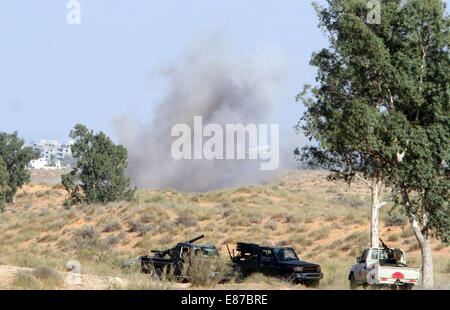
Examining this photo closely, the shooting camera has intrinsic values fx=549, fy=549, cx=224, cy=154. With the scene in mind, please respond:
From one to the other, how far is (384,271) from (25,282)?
9962mm

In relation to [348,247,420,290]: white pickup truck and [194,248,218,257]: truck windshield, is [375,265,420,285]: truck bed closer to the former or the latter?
[348,247,420,290]: white pickup truck

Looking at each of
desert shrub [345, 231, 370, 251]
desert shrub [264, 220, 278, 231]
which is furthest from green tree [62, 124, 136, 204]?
desert shrub [345, 231, 370, 251]

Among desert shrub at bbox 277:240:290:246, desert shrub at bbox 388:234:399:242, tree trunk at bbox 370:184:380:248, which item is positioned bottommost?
desert shrub at bbox 277:240:290:246

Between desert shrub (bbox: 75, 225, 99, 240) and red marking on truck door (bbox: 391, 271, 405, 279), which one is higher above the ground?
red marking on truck door (bbox: 391, 271, 405, 279)

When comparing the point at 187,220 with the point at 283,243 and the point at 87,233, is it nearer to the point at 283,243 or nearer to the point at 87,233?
the point at 87,233

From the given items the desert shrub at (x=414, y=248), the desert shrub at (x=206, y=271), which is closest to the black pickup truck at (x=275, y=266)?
the desert shrub at (x=206, y=271)

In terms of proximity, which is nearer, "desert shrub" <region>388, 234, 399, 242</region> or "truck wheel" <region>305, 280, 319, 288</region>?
"truck wheel" <region>305, 280, 319, 288</region>

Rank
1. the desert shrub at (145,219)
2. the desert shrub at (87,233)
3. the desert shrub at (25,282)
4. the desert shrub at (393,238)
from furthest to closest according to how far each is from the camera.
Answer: the desert shrub at (145,219) → the desert shrub at (87,233) → the desert shrub at (393,238) → the desert shrub at (25,282)

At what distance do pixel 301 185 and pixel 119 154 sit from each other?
31696mm

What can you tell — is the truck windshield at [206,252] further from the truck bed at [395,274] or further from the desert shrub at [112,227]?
the desert shrub at [112,227]

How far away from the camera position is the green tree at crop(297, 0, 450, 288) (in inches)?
659

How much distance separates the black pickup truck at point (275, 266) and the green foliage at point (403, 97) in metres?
3.74

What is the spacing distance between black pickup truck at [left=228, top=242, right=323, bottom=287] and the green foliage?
374 centimetres

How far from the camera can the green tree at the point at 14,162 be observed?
2339 inches
